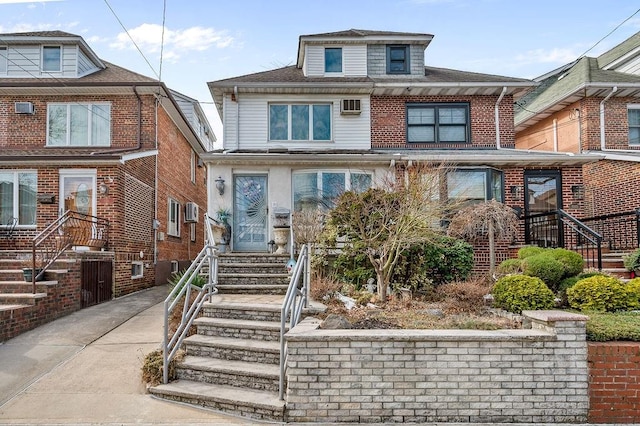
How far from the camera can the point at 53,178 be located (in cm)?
1246

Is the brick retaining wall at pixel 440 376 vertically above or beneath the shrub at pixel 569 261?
beneath

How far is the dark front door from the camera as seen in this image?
12.3 meters

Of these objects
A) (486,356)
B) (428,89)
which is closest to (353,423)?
(486,356)

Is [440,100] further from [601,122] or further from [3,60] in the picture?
[3,60]

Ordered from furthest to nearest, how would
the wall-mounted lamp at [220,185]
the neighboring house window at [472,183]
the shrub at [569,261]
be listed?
the neighboring house window at [472,183] → the wall-mounted lamp at [220,185] → the shrub at [569,261]

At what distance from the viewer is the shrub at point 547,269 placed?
728 centimetres

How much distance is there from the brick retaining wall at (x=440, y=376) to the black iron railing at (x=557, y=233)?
22.4ft

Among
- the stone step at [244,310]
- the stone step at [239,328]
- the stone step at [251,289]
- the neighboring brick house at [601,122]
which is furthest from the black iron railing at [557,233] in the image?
the stone step at [239,328]

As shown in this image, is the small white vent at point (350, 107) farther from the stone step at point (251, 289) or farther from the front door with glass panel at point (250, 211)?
the stone step at point (251, 289)

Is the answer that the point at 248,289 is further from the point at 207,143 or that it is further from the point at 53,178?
the point at 207,143

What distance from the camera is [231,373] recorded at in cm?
553

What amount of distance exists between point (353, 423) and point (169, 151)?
13.8 meters

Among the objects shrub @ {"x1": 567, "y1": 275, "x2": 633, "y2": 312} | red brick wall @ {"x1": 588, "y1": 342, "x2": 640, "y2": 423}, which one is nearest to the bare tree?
shrub @ {"x1": 567, "y1": 275, "x2": 633, "y2": 312}

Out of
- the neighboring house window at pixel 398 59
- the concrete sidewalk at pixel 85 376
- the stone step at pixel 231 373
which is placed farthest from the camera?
the neighboring house window at pixel 398 59
